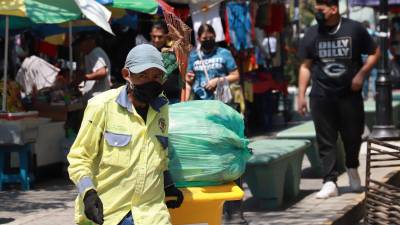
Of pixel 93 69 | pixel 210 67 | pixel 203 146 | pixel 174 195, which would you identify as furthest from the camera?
pixel 93 69

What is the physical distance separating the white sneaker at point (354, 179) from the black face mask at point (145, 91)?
542 centimetres

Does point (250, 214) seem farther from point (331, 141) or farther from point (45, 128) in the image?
point (45, 128)

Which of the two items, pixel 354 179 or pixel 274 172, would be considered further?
pixel 354 179

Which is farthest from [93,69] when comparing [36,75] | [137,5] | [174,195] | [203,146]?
[174,195]

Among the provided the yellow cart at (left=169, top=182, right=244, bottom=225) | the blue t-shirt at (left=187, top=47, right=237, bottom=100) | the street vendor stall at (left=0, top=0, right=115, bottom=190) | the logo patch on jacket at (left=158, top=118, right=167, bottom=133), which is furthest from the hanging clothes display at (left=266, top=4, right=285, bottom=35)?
the logo patch on jacket at (left=158, top=118, right=167, bottom=133)

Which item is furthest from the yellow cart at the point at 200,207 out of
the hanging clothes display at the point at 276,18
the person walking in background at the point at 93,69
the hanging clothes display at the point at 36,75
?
the hanging clothes display at the point at 276,18

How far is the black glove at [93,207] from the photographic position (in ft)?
14.5

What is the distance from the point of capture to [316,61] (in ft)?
31.3

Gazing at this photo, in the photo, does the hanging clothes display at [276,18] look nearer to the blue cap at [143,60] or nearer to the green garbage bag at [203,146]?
the green garbage bag at [203,146]

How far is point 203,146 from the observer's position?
5.43 metres

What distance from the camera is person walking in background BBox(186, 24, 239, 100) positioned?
8.59m

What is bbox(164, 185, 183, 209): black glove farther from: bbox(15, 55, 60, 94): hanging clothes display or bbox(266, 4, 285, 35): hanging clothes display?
bbox(266, 4, 285, 35): hanging clothes display

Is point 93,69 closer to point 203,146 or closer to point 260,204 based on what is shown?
point 260,204

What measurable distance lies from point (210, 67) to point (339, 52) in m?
1.48
